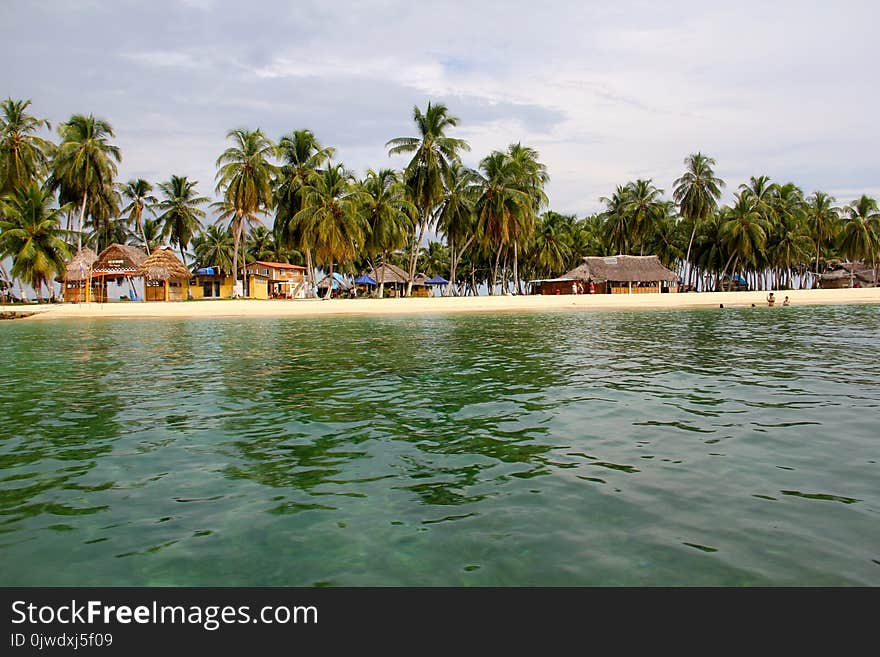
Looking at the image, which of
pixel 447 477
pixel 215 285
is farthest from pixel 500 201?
pixel 447 477

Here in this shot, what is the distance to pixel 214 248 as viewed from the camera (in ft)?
219

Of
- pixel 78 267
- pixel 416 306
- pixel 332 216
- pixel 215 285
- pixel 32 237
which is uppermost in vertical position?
pixel 332 216

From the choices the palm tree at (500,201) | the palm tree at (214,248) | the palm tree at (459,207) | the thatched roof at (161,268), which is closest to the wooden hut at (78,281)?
the thatched roof at (161,268)

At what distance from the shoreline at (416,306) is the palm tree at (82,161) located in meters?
11.9

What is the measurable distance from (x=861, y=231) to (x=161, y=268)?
7314cm

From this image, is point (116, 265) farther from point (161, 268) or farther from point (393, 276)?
point (393, 276)

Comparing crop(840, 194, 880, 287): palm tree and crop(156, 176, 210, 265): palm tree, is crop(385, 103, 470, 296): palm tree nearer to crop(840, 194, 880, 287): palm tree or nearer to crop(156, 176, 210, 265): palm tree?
crop(156, 176, 210, 265): palm tree

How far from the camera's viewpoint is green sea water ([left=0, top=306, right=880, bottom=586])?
12.5ft

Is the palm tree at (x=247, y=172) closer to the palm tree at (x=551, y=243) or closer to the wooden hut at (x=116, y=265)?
the wooden hut at (x=116, y=265)

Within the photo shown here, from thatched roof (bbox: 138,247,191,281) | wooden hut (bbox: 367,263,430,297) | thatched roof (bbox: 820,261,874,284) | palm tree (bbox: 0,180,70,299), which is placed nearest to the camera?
palm tree (bbox: 0,180,70,299)

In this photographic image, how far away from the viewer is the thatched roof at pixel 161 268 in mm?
49500

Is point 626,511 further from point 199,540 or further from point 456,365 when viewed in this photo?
point 456,365

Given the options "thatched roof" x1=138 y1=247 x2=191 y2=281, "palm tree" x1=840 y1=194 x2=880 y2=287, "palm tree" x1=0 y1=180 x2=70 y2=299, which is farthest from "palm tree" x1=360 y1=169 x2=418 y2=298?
"palm tree" x1=840 y1=194 x2=880 y2=287

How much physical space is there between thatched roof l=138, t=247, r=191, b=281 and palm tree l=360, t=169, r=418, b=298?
1630 centimetres
